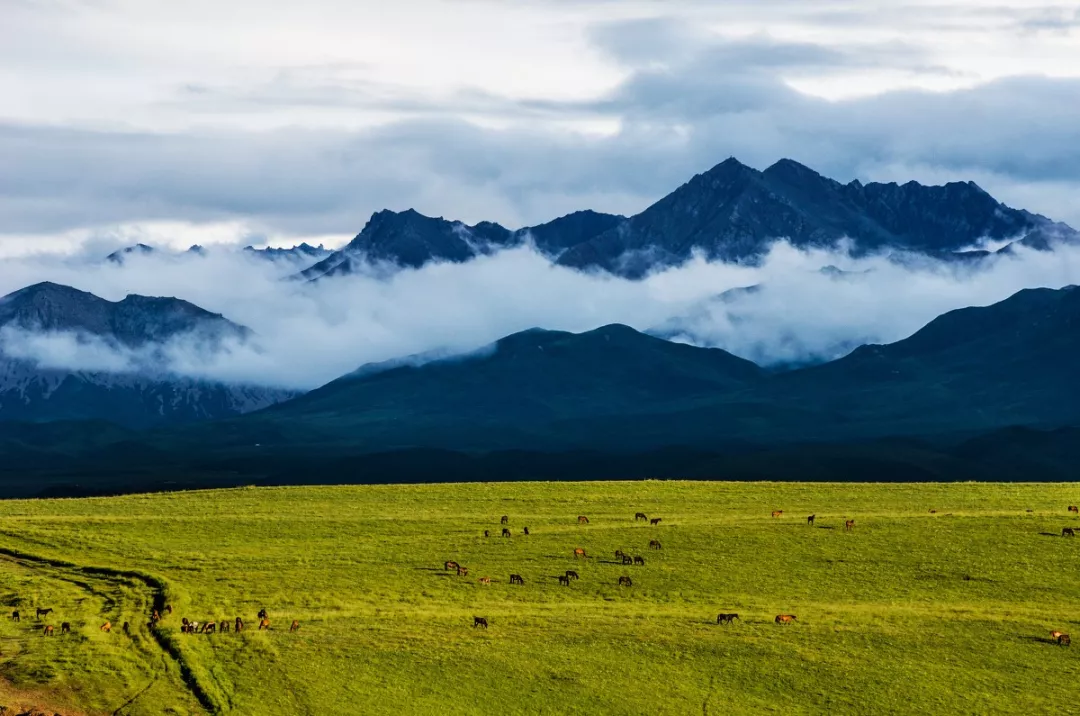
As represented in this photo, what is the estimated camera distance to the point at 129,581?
322 ft

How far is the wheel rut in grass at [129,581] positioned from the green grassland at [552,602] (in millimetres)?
237

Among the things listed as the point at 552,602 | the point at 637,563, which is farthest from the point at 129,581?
the point at 637,563

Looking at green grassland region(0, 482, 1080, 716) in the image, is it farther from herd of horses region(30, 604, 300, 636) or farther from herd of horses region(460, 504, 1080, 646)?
herd of horses region(460, 504, 1080, 646)

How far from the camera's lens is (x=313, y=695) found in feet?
248

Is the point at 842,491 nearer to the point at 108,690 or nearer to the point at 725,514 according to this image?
the point at 725,514

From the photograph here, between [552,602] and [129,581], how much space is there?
27.5m

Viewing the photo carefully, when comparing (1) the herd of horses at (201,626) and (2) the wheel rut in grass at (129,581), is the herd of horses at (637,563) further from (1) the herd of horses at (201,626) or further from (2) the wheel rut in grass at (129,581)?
(2) the wheel rut in grass at (129,581)

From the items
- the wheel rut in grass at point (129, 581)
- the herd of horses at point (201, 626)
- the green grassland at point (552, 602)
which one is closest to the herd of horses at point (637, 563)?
the green grassland at point (552, 602)

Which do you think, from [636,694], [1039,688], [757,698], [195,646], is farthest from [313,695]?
[1039,688]

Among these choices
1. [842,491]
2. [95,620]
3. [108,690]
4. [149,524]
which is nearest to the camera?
[108,690]

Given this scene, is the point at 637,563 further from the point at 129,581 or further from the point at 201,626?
the point at 129,581

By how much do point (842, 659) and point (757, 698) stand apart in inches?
291

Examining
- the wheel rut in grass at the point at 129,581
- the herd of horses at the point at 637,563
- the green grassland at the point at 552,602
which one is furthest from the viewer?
the herd of horses at the point at 637,563

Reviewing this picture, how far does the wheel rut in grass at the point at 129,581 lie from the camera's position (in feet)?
251
